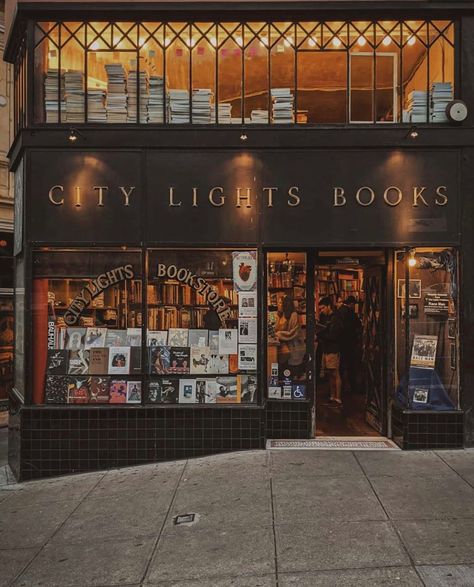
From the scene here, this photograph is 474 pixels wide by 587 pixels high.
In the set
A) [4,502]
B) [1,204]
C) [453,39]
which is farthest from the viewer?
[1,204]

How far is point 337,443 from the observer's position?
7402 millimetres

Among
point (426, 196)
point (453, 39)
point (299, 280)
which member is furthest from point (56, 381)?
point (453, 39)

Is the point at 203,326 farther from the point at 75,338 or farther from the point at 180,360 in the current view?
the point at 75,338

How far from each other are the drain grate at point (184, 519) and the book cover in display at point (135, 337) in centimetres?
255

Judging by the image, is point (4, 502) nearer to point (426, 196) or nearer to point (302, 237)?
point (302, 237)

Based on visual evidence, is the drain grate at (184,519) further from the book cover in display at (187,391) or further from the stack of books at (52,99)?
the stack of books at (52,99)

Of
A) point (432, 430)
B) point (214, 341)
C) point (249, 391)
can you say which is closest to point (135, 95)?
point (214, 341)

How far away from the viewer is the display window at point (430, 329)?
722cm

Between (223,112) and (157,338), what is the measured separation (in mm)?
3239

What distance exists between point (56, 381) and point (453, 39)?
7.13 metres

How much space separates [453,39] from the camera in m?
7.32

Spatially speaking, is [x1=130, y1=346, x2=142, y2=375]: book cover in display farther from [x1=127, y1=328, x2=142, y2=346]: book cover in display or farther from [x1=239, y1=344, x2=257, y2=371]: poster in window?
[x1=239, y1=344, x2=257, y2=371]: poster in window

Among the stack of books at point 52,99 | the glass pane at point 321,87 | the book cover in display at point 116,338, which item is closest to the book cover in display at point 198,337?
the book cover in display at point 116,338

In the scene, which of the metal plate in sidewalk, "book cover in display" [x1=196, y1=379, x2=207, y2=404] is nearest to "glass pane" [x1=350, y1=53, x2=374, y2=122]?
"book cover in display" [x1=196, y1=379, x2=207, y2=404]
